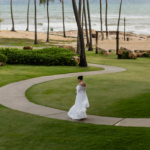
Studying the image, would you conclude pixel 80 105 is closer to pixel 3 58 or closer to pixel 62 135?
pixel 62 135

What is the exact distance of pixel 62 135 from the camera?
27.8 feet

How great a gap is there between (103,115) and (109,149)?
3.33m

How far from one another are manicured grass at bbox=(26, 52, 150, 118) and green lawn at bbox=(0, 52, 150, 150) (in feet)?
6.37

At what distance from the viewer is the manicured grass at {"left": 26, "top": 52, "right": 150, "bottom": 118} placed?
11.3 meters

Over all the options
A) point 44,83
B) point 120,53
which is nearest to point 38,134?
point 44,83

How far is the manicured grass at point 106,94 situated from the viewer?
1134cm

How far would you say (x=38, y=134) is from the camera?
8578 mm

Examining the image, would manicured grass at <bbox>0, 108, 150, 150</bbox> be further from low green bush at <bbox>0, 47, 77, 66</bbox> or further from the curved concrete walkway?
low green bush at <bbox>0, 47, 77, 66</bbox>

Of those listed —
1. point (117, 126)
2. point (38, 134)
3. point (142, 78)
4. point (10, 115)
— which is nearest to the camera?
point (38, 134)

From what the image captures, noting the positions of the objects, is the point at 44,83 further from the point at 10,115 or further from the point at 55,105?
the point at 10,115

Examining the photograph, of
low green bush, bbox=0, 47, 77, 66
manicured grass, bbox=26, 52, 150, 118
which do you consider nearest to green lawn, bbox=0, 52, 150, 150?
manicured grass, bbox=26, 52, 150, 118

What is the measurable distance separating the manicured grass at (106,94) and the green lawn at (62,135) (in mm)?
1941

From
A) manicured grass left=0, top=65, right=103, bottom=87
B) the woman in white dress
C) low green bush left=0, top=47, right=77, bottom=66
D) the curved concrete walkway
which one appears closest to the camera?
the curved concrete walkway

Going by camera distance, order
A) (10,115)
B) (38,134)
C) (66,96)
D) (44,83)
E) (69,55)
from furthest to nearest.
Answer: (69,55) → (44,83) → (66,96) → (10,115) → (38,134)
